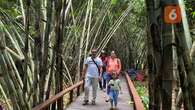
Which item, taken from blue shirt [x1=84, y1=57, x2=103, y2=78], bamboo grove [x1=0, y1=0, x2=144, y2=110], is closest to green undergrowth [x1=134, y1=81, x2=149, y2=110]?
blue shirt [x1=84, y1=57, x2=103, y2=78]

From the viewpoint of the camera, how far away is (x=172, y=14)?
2352 millimetres

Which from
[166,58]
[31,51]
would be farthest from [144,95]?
[166,58]

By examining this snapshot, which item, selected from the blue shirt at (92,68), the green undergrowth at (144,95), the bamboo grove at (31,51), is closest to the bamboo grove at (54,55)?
the bamboo grove at (31,51)

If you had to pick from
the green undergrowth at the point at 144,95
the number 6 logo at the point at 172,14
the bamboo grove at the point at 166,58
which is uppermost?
the number 6 logo at the point at 172,14

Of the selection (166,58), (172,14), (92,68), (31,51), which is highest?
(172,14)

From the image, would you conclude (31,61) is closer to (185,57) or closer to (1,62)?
(1,62)

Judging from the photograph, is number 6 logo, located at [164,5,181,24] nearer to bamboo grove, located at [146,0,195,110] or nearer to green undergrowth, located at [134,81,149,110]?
bamboo grove, located at [146,0,195,110]

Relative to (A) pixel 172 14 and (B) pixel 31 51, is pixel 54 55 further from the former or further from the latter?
(A) pixel 172 14

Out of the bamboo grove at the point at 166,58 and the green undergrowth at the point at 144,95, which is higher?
the bamboo grove at the point at 166,58

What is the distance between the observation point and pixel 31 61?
272 inches

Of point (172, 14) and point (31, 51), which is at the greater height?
point (172, 14)

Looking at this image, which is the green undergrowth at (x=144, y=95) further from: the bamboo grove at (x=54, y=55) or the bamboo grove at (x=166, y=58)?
the bamboo grove at (x=166, y=58)

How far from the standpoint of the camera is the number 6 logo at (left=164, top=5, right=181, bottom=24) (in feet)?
7.66

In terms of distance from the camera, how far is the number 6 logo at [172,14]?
2.34 meters
